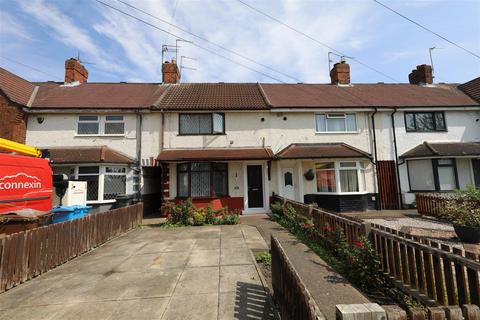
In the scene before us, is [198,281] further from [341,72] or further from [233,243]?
[341,72]

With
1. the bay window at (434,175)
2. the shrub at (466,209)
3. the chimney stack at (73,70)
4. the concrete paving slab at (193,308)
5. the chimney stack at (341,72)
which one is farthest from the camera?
the chimney stack at (341,72)

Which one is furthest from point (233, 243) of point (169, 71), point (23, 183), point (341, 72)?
point (341, 72)

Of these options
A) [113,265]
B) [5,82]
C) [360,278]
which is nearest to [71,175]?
[5,82]

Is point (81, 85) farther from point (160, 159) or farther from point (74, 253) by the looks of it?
point (74, 253)

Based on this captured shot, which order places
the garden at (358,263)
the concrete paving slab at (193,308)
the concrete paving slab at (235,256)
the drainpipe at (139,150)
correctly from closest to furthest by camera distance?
the concrete paving slab at (193,308) < the garden at (358,263) < the concrete paving slab at (235,256) < the drainpipe at (139,150)

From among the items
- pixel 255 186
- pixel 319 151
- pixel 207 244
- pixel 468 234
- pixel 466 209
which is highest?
pixel 319 151

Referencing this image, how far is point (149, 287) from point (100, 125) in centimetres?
1163

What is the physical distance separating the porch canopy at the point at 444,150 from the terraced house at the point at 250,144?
5 centimetres

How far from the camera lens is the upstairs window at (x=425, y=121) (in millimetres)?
14422

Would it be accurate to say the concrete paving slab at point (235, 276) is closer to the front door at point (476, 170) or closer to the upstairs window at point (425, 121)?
the upstairs window at point (425, 121)

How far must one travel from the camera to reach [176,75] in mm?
16906

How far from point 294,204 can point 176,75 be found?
13.0 metres

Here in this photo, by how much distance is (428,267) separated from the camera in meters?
3.31

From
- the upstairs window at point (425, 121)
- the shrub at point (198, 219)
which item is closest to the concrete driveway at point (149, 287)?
the shrub at point (198, 219)
